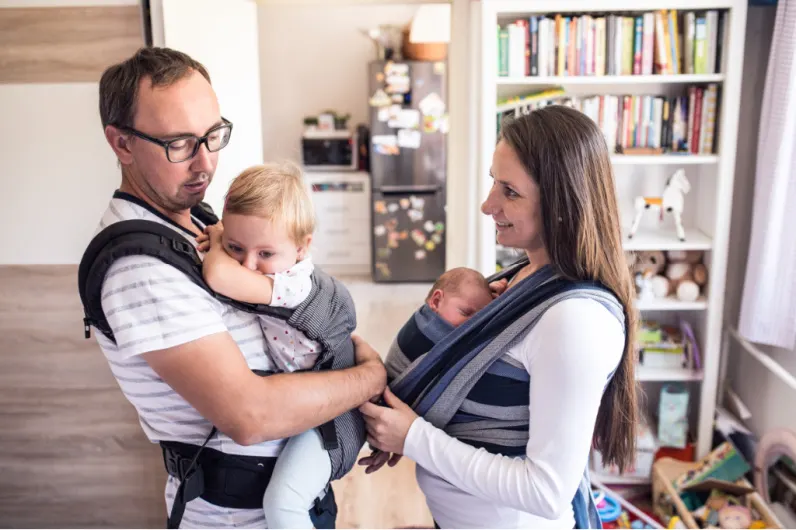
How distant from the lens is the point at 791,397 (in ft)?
8.70

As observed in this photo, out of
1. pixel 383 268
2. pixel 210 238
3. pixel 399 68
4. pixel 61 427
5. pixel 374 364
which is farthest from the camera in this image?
pixel 383 268

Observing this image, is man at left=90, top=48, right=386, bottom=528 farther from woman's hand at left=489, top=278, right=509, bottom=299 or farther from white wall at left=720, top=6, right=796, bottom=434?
white wall at left=720, top=6, right=796, bottom=434

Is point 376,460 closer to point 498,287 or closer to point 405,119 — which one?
point 498,287

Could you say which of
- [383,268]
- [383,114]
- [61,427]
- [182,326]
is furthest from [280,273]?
[383,268]

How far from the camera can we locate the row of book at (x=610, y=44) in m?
2.80

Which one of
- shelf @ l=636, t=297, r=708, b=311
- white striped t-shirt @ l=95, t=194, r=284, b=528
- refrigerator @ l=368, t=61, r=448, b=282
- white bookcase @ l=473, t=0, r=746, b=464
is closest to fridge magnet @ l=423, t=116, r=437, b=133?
refrigerator @ l=368, t=61, r=448, b=282

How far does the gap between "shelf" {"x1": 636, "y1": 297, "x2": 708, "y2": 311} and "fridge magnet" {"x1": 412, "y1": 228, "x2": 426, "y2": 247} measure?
133 inches

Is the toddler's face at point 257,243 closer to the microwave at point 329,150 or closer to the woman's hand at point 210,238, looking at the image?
the woman's hand at point 210,238

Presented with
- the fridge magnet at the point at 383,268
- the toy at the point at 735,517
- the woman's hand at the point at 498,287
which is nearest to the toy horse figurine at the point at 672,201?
the toy at the point at 735,517

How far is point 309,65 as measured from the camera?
6.71m

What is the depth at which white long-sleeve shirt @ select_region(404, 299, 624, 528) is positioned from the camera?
1.16 meters

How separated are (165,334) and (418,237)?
519cm

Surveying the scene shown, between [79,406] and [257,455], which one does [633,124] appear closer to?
[257,455]

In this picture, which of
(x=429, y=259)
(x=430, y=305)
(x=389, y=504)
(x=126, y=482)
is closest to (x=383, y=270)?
(x=429, y=259)
